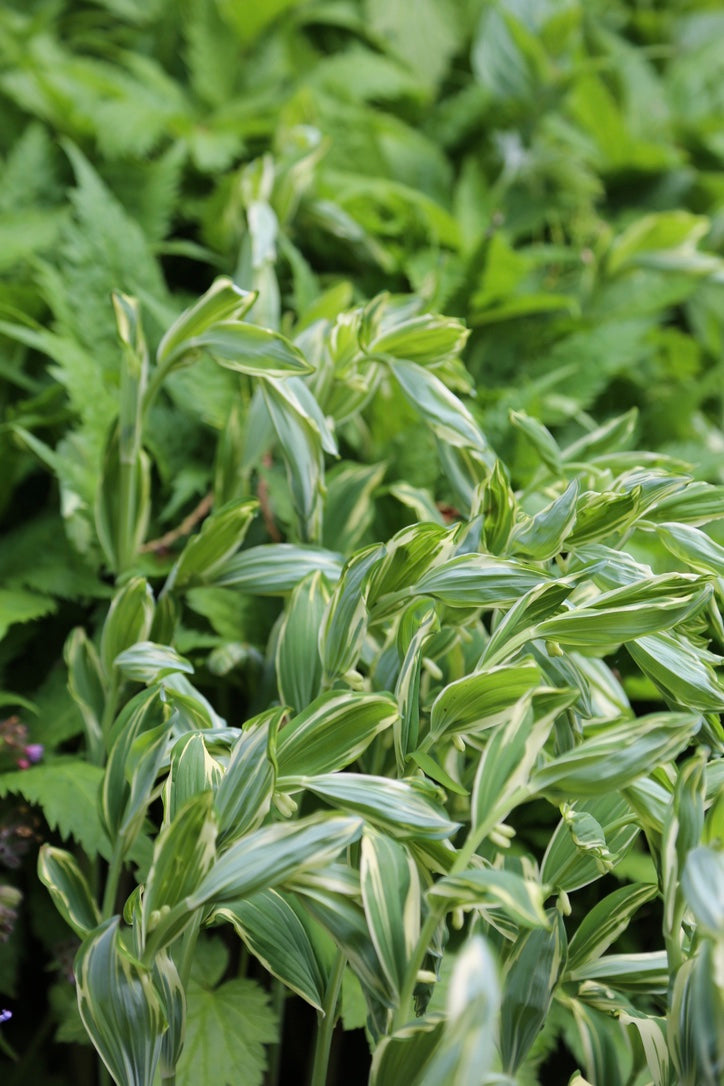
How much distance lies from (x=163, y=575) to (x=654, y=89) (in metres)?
1.30

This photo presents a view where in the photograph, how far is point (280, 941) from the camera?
61 centimetres

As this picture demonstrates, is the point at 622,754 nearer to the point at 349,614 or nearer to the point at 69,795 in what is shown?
the point at 349,614

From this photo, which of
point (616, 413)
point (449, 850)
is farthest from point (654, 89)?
point (449, 850)

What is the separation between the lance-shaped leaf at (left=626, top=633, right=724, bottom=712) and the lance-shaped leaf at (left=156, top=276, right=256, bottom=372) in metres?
0.37

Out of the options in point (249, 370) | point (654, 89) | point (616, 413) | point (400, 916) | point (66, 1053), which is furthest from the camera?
point (654, 89)

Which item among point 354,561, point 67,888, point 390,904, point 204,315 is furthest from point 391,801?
point 204,315

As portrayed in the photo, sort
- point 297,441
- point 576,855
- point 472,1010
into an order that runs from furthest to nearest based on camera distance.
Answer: point 297,441
point 576,855
point 472,1010

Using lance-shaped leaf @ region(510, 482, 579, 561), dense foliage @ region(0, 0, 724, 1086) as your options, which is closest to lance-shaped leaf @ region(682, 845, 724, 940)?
dense foliage @ region(0, 0, 724, 1086)

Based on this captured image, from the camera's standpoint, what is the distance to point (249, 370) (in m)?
0.70

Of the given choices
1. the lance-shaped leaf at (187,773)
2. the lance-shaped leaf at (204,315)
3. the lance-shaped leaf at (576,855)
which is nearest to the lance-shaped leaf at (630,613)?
the lance-shaped leaf at (576,855)

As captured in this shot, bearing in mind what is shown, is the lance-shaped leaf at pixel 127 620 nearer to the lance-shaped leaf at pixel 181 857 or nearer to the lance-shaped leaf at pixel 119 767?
the lance-shaped leaf at pixel 119 767

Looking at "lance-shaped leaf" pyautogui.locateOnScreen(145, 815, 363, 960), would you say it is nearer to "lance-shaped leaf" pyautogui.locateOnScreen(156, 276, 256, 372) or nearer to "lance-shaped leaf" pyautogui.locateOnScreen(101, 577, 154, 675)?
"lance-shaped leaf" pyautogui.locateOnScreen(101, 577, 154, 675)

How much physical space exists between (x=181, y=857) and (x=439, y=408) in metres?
0.36

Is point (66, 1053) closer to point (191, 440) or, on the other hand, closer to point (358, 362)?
point (191, 440)
